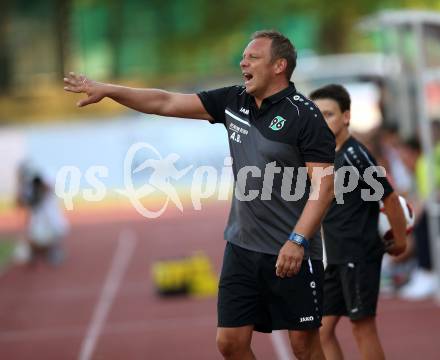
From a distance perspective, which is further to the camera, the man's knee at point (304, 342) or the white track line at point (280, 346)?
the white track line at point (280, 346)

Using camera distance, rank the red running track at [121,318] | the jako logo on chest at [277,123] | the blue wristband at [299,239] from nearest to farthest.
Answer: the blue wristband at [299,239] < the jako logo on chest at [277,123] < the red running track at [121,318]

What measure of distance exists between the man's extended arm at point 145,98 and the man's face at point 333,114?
0.96 meters

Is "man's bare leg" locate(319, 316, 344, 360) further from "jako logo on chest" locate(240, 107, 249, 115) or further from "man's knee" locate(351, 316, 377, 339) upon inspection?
Result: "jako logo on chest" locate(240, 107, 249, 115)

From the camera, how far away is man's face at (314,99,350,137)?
804cm

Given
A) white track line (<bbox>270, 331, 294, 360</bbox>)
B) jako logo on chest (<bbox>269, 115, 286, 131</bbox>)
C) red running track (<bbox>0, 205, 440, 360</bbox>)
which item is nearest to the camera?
jako logo on chest (<bbox>269, 115, 286, 131</bbox>)

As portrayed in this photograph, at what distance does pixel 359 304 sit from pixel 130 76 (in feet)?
117

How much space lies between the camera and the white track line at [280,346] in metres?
11.0

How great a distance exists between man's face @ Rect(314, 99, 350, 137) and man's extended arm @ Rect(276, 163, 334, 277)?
1098 millimetres

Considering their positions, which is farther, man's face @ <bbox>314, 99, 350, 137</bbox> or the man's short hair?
man's face @ <bbox>314, 99, 350, 137</bbox>

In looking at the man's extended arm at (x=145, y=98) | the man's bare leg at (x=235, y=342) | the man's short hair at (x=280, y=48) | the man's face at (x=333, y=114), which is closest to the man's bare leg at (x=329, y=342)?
the man's bare leg at (x=235, y=342)

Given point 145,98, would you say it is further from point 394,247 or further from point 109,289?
point 109,289

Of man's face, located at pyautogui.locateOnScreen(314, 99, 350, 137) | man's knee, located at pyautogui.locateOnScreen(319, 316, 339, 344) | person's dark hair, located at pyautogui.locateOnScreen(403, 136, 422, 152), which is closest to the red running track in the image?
person's dark hair, located at pyautogui.locateOnScreen(403, 136, 422, 152)

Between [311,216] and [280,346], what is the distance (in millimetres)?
4870

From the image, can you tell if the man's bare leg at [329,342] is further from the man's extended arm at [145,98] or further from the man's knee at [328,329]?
the man's extended arm at [145,98]
